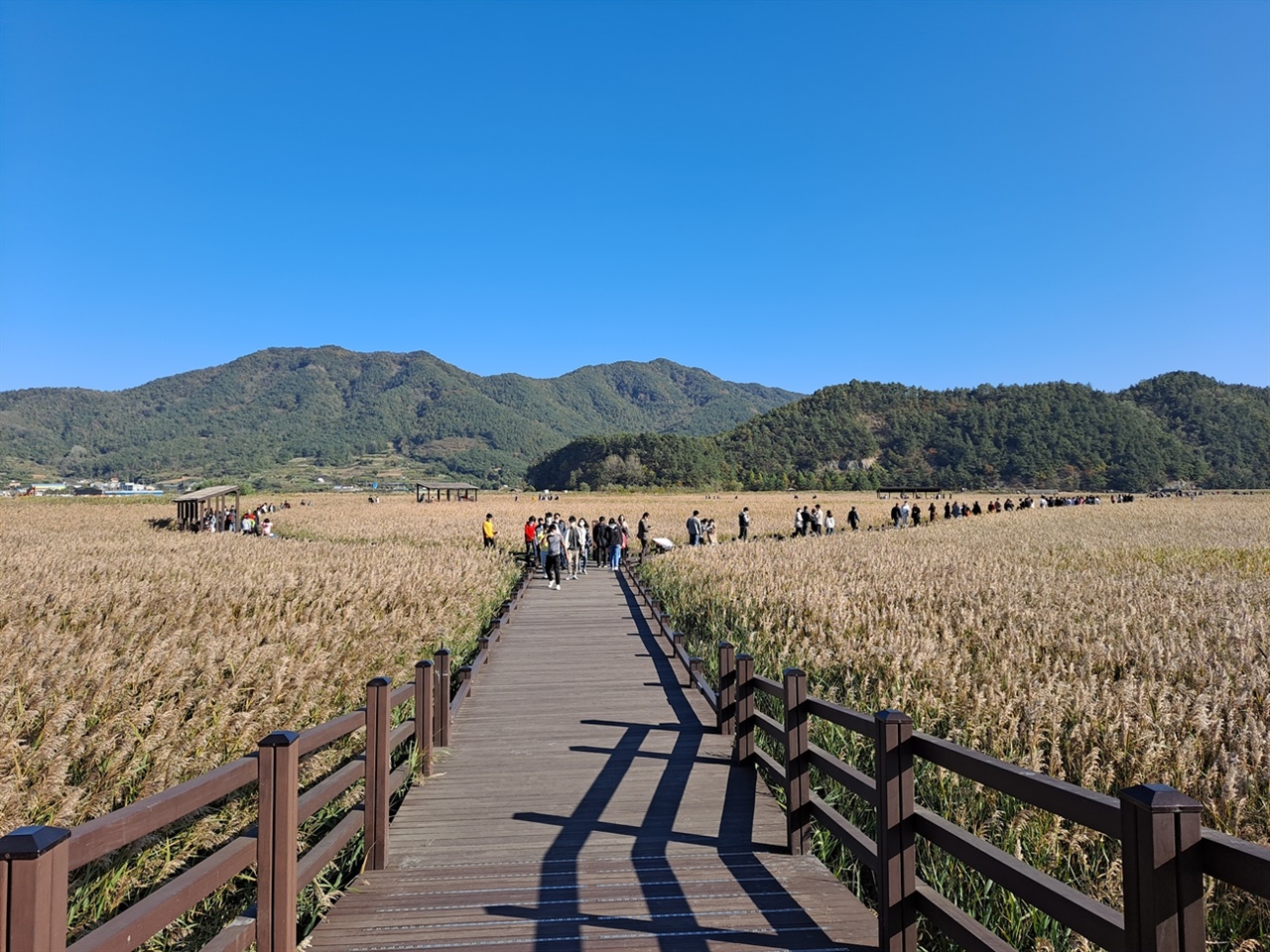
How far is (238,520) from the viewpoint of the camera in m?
37.8

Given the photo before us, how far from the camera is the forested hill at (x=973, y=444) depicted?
142 m

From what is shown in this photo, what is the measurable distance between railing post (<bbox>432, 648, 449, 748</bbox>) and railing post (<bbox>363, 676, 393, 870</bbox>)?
2.24 m

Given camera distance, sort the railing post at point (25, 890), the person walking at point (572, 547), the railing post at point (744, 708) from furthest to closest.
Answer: the person walking at point (572, 547) < the railing post at point (744, 708) < the railing post at point (25, 890)

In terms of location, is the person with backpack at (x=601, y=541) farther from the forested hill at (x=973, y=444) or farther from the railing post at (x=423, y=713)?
the forested hill at (x=973, y=444)

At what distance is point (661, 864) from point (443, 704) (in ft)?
10.7

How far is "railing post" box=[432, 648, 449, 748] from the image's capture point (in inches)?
284

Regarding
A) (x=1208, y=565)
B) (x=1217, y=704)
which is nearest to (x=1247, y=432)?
(x=1208, y=565)

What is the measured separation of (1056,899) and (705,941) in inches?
69.7

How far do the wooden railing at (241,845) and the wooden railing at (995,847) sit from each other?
2.57m

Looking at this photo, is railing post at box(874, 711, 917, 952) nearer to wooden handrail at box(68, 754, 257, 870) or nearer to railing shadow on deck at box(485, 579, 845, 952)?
railing shadow on deck at box(485, 579, 845, 952)

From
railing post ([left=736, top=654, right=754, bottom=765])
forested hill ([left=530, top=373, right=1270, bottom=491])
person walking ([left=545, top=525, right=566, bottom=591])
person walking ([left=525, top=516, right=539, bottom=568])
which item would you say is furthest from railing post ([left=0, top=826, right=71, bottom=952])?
forested hill ([left=530, top=373, right=1270, bottom=491])

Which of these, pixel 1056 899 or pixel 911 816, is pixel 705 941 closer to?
pixel 911 816

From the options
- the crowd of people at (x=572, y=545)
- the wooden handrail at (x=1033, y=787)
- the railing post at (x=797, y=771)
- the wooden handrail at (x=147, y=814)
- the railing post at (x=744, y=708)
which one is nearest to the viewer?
the wooden handrail at (x=147, y=814)

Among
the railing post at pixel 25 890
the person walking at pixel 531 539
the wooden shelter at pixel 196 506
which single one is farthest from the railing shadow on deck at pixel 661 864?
the wooden shelter at pixel 196 506
